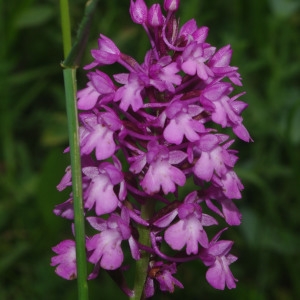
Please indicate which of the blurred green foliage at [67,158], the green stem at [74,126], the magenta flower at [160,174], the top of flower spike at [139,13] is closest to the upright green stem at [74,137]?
the green stem at [74,126]

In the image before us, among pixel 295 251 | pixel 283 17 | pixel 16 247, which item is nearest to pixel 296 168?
pixel 295 251

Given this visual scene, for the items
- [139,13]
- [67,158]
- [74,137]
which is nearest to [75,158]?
[74,137]

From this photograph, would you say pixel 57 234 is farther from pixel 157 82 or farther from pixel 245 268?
pixel 157 82

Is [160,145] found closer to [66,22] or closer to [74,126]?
[74,126]

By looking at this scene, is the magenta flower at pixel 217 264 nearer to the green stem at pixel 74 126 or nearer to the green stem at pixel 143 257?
the green stem at pixel 143 257

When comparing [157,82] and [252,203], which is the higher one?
[157,82]

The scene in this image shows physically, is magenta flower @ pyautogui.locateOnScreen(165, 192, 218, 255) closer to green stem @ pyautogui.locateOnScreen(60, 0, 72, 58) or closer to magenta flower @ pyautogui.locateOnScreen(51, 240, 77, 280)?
magenta flower @ pyautogui.locateOnScreen(51, 240, 77, 280)
